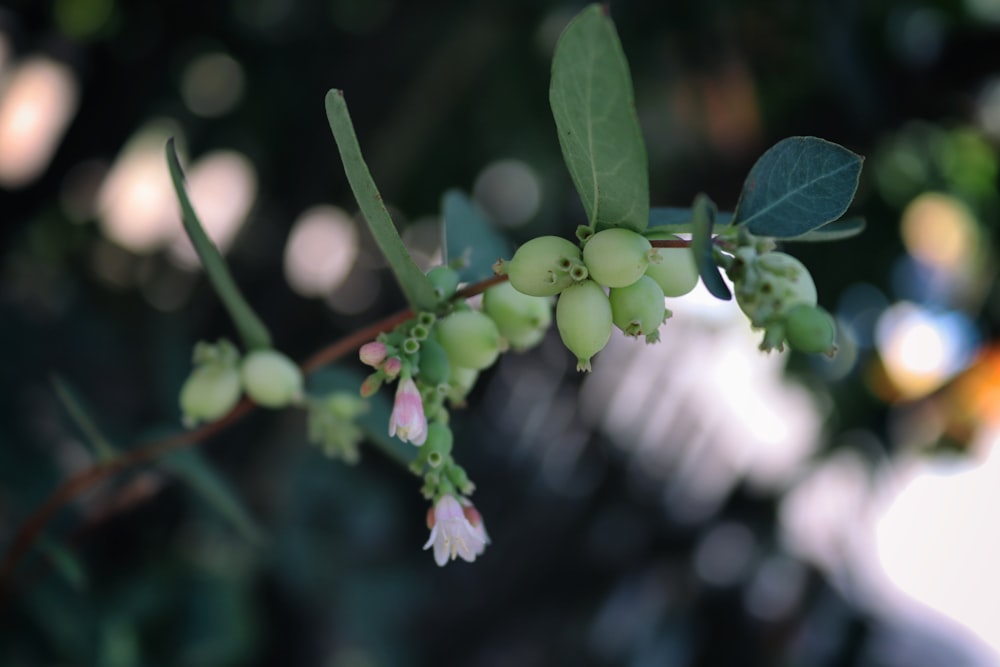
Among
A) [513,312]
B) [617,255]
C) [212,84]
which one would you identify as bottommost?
[212,84]

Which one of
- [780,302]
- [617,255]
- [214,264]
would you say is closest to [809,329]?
[780,302]

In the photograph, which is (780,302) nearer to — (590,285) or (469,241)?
(590,285)

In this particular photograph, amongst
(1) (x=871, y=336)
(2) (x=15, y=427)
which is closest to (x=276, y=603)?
(2) (x=15, y=427)

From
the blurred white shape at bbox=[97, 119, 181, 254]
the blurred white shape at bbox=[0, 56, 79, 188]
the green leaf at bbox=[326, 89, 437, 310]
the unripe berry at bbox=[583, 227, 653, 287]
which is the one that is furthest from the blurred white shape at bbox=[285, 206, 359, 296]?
the unripe berry at bbox=[583, 227, 653, 287]

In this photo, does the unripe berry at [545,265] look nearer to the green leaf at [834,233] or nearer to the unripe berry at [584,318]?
the unripe berry at [584,318]

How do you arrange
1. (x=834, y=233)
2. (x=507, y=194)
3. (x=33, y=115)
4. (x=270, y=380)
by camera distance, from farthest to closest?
(x=507, y=194) < (x=33, y=115) < (x=270, y=380) < (x=834, y=233)

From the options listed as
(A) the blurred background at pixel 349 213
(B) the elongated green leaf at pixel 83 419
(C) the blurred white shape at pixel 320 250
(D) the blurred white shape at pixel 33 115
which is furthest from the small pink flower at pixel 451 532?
(D) the blurred white shape at pixel 33 115

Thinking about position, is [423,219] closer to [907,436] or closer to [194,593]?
[194,593]
